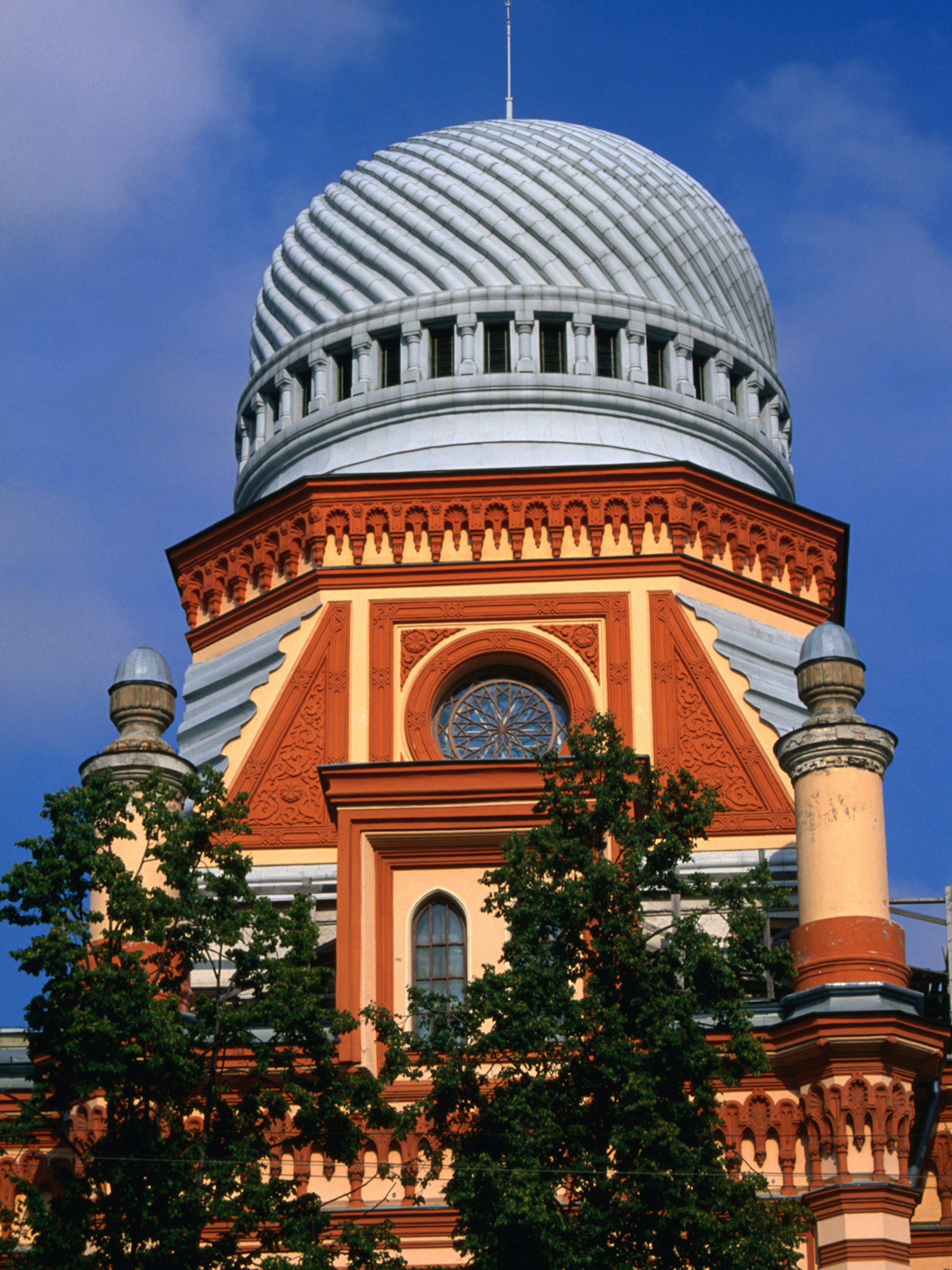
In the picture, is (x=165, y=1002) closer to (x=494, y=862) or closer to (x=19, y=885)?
(x=19, y=885)

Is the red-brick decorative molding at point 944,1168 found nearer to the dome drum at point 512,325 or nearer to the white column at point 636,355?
the dome drum at point 512,325

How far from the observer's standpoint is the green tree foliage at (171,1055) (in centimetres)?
1847

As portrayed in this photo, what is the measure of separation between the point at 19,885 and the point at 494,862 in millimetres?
5954

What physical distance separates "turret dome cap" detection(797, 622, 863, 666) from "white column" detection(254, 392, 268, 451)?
9523mm

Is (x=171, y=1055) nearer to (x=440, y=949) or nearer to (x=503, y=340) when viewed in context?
(x=440, y=949)

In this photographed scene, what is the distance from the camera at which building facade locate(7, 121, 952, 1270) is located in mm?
22484

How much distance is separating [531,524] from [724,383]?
14.8 ft

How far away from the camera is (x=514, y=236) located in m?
31.7

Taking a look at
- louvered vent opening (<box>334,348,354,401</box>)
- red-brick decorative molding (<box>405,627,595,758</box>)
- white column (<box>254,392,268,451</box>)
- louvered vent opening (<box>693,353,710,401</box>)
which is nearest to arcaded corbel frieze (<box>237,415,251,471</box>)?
white column (<box>254,392,268,451</box>)

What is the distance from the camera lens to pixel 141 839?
24.2 meters

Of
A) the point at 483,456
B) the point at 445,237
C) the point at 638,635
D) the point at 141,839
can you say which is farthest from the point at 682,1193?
the point at 445,237

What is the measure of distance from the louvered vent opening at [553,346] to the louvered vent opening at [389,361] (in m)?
1.77

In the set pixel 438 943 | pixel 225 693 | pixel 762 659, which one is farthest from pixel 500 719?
pixel 438 943

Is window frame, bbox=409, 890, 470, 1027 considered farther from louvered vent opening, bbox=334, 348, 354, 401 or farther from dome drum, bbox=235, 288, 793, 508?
louvered vent opening, bbox=334, 348, 354, 401
